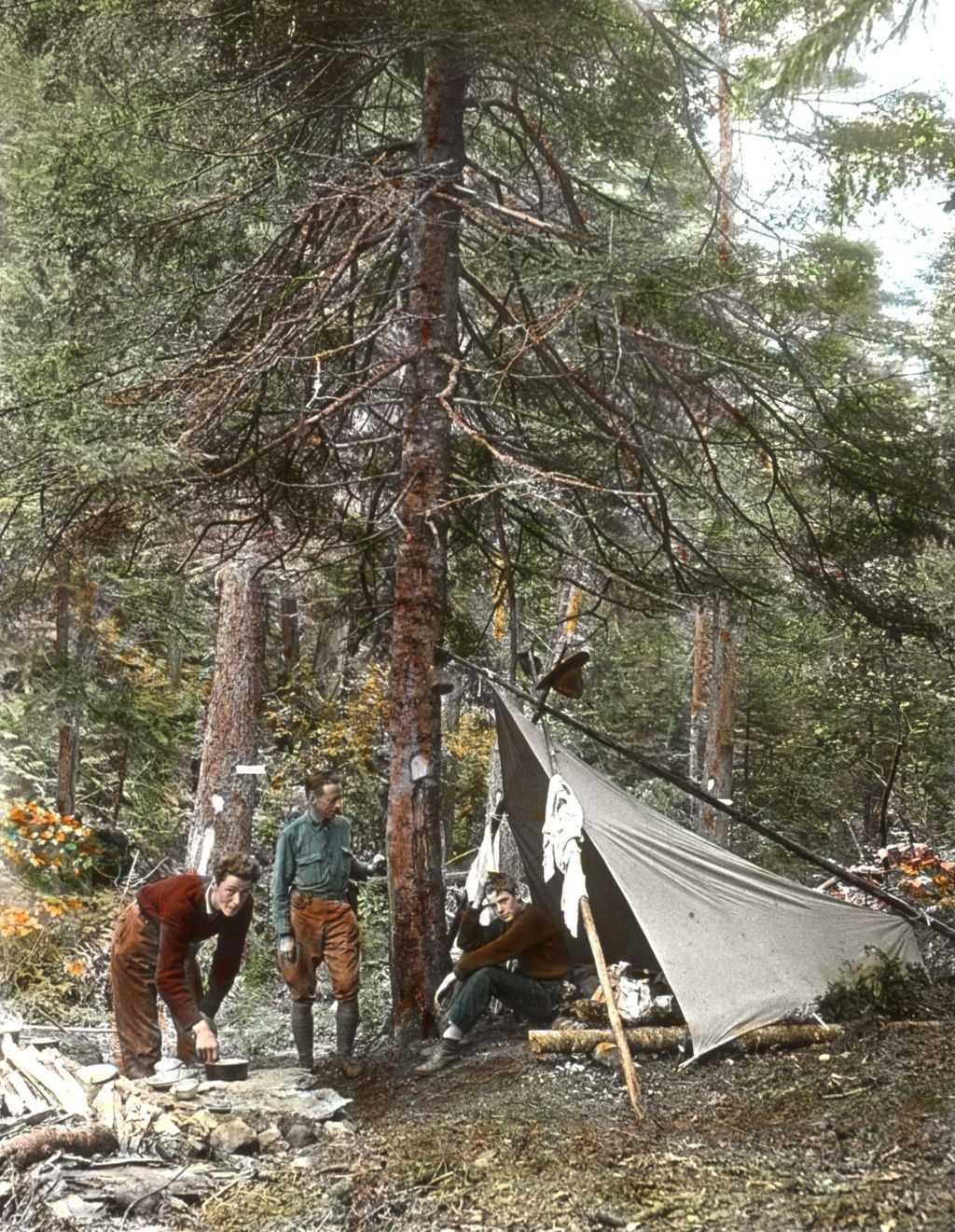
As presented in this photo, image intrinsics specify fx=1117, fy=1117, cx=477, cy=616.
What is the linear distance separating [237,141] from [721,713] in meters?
7.09

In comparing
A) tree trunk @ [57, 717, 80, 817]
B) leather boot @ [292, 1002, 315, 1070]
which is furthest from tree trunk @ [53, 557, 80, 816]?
leather boot @ [292, 1002, 315, 1070]

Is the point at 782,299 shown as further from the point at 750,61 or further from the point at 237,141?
the point at 237,141

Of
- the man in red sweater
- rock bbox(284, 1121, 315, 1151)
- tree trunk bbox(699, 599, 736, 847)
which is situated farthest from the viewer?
tree trunk bbox(699, 599, 736, 847)

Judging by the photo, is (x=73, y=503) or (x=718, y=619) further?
(x=718, y=619)

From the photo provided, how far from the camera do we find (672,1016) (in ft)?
20.0

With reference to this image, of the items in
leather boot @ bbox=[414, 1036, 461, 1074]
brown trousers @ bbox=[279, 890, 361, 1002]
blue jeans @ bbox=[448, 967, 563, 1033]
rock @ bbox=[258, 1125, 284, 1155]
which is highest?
brown trousers @ bbox=[279, 890, 361, 1002]

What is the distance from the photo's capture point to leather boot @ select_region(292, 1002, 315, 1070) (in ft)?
19.6

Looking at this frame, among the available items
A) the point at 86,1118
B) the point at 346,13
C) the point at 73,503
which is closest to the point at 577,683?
the point at 73,503

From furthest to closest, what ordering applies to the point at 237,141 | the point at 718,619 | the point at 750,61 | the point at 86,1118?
the point at 718,619 < the point at 237,141 < the point at 750,61 < the point at 86,1118

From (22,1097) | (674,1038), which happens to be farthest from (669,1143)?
(22,1097)

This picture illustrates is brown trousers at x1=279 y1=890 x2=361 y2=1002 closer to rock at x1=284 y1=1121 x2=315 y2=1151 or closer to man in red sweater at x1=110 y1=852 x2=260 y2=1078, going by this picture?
man in red sweater at x1=110 y1=852 x2=260 y2=1078

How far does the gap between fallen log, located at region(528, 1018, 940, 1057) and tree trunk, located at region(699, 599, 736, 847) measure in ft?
17.6

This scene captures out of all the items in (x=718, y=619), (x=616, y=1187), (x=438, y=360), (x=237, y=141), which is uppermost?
(x=237, y=141)

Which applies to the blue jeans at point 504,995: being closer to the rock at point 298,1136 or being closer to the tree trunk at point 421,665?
the tree trunk at point 421,665
